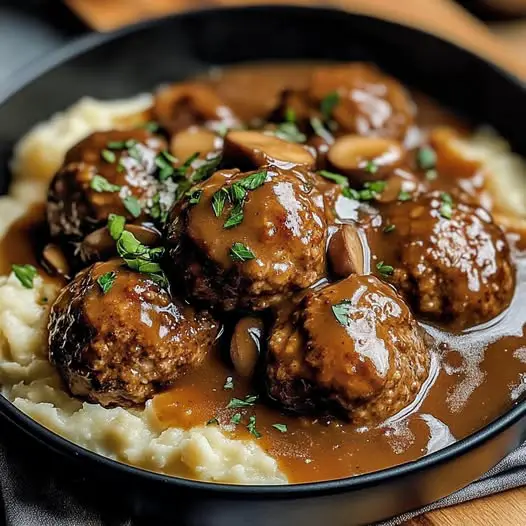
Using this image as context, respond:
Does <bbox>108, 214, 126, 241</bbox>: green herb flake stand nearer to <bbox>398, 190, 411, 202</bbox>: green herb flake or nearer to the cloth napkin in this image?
the cloth napkin

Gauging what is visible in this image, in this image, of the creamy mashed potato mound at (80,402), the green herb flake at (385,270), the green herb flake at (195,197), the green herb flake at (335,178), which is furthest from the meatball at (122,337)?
the green herb flake at (335,178)

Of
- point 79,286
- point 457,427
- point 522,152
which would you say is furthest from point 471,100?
point 79,286

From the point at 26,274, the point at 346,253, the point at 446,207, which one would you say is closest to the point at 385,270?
the point at 346,253

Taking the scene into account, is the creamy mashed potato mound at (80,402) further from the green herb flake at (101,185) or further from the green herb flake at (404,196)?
the green herb flake at (404,196)

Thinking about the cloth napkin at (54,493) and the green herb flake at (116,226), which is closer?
the cloth napkin at (54,493)

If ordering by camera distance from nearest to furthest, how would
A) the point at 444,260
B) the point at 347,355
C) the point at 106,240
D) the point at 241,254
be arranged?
the point at 347,355 → the point at 241,254 → the point at 444,260 → the point at 106,240

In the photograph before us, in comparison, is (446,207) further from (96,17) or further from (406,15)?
(96,17)

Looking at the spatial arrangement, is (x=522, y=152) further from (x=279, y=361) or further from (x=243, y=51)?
(x=279, y=361)
